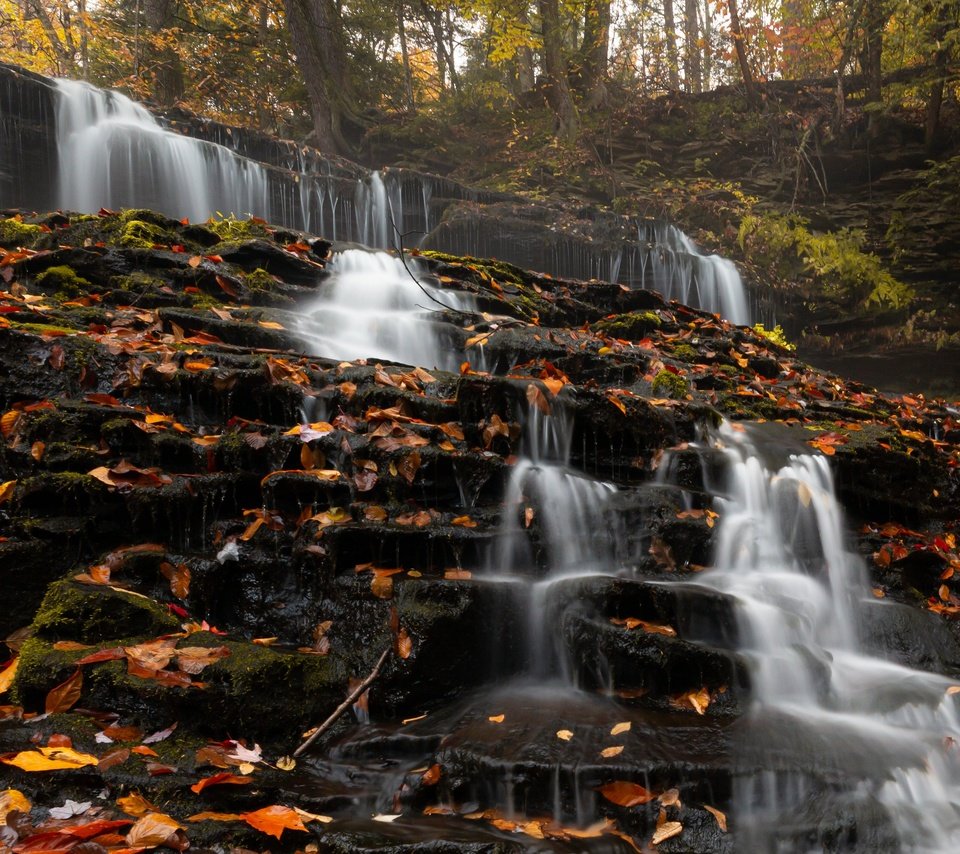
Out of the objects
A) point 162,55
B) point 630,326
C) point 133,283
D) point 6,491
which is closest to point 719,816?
point 6,491

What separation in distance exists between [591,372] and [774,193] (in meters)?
11.9

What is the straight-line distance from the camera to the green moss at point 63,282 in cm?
605

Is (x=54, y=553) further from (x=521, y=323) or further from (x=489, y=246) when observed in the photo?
(x=489, y=246)

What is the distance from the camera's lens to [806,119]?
52.9 ft

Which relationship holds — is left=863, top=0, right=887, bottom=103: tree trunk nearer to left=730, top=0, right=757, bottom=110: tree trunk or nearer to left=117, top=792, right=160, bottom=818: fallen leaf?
left=730, top=0, right=757, bottom=110: tree trunk

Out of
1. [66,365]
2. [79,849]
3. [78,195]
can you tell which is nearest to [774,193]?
[78,195]

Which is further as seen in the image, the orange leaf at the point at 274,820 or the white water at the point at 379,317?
the white water at the point at 379,317

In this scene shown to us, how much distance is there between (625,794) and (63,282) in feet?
20.9

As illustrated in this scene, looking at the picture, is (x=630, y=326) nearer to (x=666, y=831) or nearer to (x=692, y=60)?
(x=666, y=831)

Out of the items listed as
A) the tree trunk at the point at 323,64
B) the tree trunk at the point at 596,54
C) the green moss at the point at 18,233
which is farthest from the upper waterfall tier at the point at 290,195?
the tree trunk at the point at 596,54

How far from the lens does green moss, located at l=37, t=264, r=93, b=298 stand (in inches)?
238

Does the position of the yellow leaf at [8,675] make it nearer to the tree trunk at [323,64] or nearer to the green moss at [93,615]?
the green moss at [93,615]

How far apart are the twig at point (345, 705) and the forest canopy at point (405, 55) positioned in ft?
51.2

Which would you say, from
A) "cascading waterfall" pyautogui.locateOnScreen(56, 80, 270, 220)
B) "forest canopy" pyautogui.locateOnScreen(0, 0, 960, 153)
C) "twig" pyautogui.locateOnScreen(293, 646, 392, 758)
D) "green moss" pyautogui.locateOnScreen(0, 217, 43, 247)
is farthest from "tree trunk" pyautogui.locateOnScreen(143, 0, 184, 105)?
"twig" pyautogui.locateOnScreen(293, 646, 392, 758)
